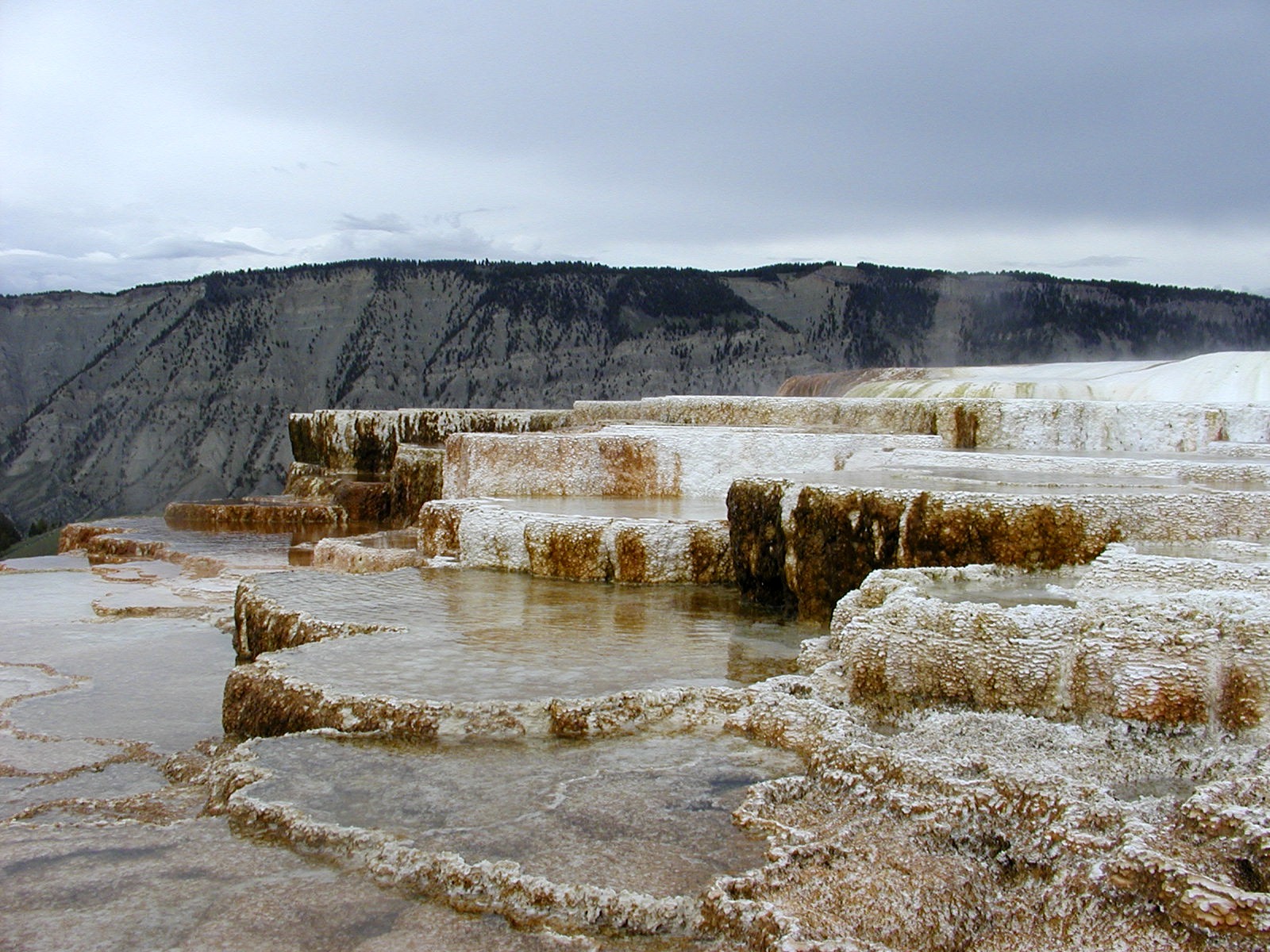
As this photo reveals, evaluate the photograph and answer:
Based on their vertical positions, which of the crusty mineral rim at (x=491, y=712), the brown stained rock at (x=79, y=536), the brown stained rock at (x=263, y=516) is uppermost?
the crusty mineral rim at (x=491, y=712)

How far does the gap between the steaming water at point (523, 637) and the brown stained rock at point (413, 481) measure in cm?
851

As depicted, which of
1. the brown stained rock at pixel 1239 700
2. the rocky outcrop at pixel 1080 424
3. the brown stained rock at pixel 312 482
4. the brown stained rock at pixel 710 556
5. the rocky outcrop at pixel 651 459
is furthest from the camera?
the brown stained rock at pixel 312 482

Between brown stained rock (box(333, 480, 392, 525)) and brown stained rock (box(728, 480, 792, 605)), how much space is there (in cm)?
1108

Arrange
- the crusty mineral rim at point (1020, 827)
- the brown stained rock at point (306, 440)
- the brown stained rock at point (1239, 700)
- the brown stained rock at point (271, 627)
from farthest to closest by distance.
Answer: the brown stained rock at point (306, 440) → the brown stained rock at point (271, 627) → the brown stained rock at point (1239, 700) → the crusty mineral rim at point (1020, 827)

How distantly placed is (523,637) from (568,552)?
1876mm

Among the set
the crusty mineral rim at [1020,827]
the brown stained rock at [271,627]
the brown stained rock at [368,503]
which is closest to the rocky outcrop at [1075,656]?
the crusty mineral rim at [1020,827]

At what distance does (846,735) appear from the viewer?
4051 millimetres

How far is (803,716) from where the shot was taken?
428 centimetres

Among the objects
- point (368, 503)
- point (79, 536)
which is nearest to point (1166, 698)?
point (368, 503)

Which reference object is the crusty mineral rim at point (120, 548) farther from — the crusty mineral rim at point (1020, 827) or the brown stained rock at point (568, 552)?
the crusty mineral rim at point (1020, 827)

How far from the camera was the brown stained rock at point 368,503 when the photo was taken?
1736cm

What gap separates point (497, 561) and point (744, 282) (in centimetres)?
4502

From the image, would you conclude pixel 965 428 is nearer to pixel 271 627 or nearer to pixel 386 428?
pixel 271 627

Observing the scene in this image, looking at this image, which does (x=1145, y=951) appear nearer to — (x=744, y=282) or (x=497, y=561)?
(x=497, y=561)
